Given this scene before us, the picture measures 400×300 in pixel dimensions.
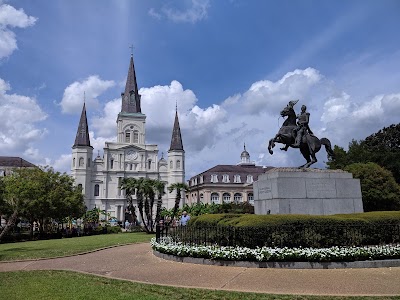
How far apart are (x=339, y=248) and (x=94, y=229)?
2949 cm

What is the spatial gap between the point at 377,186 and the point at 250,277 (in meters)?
33.1

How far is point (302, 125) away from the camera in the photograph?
15.4m

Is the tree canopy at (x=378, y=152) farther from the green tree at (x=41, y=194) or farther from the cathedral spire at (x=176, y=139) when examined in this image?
the cathedral spire at (x=176, y=139)

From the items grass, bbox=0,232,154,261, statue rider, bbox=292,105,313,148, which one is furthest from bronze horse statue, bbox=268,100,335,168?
grass, bbox=0,232,154,261

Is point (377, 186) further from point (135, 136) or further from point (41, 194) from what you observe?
point (135, 136)

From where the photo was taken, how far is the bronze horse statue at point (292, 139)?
15.4 metres

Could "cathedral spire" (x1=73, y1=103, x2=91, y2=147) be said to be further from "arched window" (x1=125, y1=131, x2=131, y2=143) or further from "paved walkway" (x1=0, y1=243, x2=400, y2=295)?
"paved walkway" (x1=0, y1=243, x2=400, y2=295)

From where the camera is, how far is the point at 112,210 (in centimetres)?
7031

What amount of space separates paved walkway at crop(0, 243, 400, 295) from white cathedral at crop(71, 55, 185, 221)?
59891mm

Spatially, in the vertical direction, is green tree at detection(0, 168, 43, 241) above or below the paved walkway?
above

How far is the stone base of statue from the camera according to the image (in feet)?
45.4

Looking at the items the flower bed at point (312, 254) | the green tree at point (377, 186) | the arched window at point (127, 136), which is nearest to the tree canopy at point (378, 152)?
the green tree at point (377, 186)

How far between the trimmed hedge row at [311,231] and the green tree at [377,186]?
27944 millimetres

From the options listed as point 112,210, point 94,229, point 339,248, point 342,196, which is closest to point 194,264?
point 339,248
